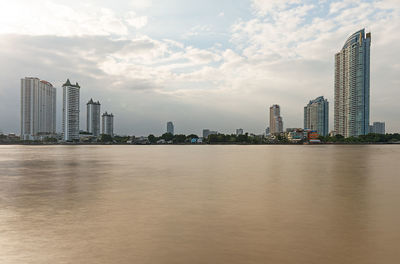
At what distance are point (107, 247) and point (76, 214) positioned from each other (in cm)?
605

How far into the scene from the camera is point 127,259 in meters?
9.34

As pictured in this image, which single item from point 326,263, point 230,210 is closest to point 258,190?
point 230,210

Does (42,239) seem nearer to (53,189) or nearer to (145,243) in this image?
(145,243)

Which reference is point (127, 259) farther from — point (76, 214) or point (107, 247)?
point (76, 214)

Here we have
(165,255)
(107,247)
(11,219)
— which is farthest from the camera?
(11,219)

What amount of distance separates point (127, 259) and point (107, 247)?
1476mm

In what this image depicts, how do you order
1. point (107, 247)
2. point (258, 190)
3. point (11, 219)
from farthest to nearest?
point (258, 190) → point (11, 219) → point (107, 247)

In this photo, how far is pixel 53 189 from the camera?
23.6m

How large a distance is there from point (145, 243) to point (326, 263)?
6665 mm

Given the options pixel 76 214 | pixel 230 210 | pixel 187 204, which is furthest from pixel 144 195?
pixel 230 210

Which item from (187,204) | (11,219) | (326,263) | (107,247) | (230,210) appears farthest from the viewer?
(187,204)

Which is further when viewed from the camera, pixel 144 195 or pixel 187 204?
pixel 144 195

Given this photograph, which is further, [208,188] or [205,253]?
[208,188]

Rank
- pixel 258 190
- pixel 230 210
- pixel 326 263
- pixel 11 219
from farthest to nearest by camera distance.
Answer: pixel 258 190
pixel 230 210
pixel 11 219
pixel 326 263
